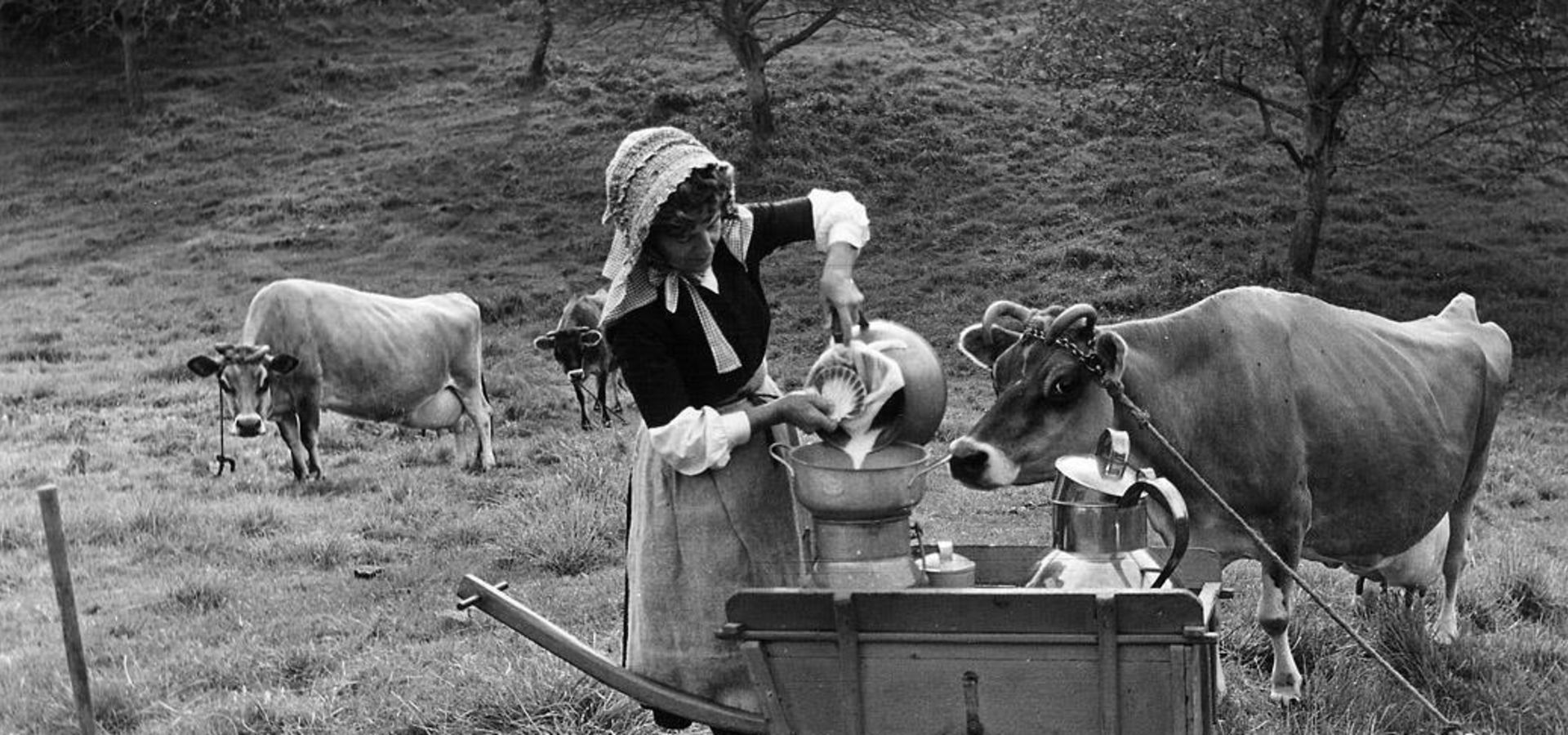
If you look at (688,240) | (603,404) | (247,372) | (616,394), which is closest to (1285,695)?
(688,240)

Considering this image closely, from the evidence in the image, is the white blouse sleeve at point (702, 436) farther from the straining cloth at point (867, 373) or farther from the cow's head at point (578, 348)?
the cow's head at point (578, 348)

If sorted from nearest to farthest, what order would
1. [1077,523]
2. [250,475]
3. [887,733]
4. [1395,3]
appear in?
[887,733] < [1077,523] < [250,475] < [1395,3]

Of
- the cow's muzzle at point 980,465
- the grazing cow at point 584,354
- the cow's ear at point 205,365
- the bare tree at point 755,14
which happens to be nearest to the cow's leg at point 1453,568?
the cow's muzzle at point 980,465

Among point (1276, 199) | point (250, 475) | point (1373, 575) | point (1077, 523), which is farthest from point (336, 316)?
point (1276, 199)

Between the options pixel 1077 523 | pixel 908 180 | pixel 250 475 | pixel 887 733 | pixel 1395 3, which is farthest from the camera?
pixel 908 180

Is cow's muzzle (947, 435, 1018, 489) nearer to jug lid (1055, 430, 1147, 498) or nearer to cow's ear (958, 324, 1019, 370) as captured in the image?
cow's ear (958, 324, 1019, 370)

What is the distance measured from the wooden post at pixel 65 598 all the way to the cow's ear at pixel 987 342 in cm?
256

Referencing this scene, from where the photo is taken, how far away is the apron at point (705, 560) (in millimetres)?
3779

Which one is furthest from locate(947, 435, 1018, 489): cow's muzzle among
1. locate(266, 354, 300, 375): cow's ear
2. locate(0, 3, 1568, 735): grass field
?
locate(266, 354, 300, 375): cow's ear

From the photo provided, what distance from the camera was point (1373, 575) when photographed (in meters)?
5.72

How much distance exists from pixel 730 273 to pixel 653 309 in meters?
0.28

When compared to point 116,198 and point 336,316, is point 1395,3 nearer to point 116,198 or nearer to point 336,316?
point 336,316

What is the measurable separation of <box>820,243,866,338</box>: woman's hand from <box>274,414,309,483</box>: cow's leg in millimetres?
8402

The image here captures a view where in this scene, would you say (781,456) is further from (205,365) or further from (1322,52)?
(1322,52)
